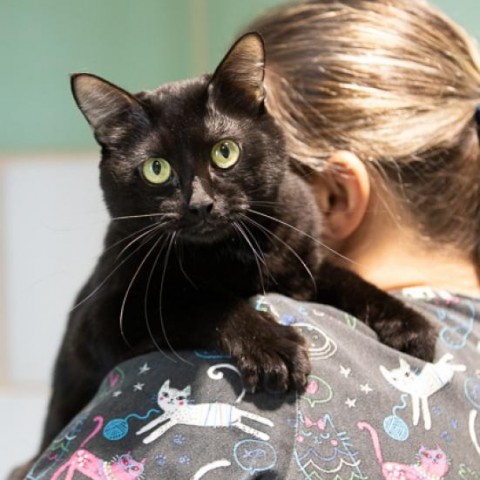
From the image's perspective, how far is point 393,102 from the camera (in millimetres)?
1048

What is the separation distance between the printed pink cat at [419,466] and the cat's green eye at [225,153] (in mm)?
369

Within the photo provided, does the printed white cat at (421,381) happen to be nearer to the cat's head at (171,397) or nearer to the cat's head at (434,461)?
the cat's head at (434,461)

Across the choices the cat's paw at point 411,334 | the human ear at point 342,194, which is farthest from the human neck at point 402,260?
the cat's paw at point 411,334

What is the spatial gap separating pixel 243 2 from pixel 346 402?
183 centimetres

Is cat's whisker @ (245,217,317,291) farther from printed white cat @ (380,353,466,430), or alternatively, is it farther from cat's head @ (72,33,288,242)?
printed white cat @ (380,353,466,430)

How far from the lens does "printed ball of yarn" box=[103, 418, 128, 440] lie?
0.70 metres

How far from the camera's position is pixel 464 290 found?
102 centimetres

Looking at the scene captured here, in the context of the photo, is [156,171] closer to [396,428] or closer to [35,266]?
[396,428]

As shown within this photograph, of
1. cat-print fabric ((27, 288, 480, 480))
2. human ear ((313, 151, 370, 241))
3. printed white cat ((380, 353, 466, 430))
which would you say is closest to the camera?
cat-print fabric ((27, 288, 480, 480))

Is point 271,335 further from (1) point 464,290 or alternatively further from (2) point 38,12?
(2) point 38,12

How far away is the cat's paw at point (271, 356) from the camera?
0.72m

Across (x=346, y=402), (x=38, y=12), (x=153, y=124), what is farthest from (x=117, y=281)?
(x=38, y=12)

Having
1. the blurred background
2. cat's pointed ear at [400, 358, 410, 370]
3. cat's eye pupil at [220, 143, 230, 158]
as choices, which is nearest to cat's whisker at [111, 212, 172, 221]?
cat's eye pupil at [220, 143, 230, 158]

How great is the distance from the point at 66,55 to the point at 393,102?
4.49 ft
